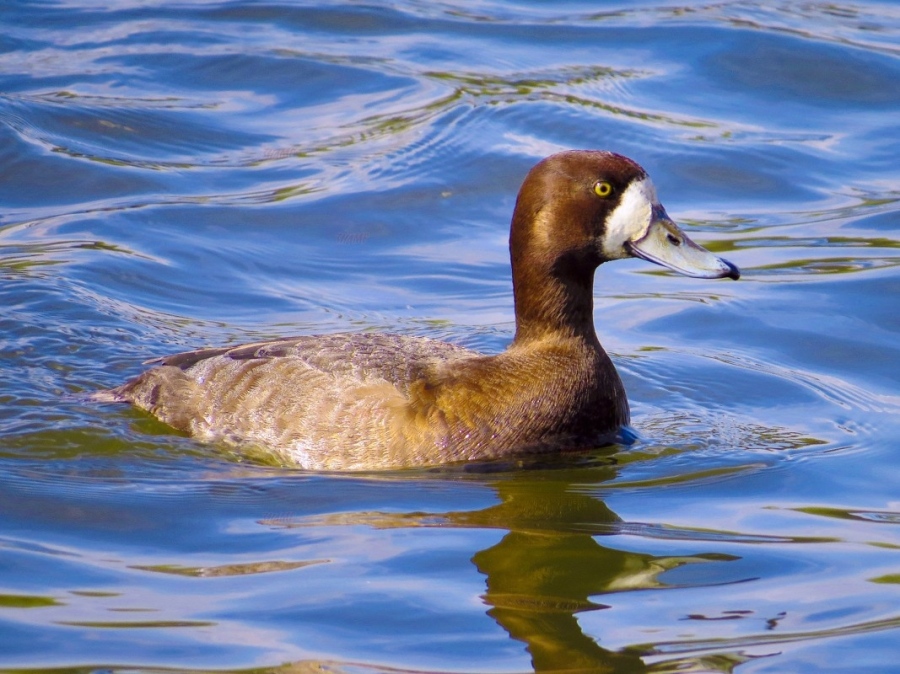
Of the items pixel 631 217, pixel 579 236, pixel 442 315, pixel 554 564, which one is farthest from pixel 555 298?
pixel 442 315

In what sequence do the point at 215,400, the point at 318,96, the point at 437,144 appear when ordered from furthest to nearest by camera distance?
the point at 318,96
the point at 437,144
the point at 215,400

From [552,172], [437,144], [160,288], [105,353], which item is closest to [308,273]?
[160,288]

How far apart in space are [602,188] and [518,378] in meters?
0.98

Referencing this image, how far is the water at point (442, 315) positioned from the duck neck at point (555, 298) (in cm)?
64

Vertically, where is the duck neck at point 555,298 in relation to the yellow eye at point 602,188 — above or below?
below

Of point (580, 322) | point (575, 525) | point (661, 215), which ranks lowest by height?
point (575, 525)

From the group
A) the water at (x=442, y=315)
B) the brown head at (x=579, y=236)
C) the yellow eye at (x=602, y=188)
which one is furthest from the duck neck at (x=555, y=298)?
the water at (x=442, y=315)

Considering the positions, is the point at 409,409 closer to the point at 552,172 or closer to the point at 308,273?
the point at 552,172

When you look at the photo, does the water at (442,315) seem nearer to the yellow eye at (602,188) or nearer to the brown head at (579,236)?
→ the brown head at (579,236)

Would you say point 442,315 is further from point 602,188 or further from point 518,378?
point 602,188

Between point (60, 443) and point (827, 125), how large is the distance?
8.25 meters

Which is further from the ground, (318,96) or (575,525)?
(318,96)

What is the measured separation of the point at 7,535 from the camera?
18.9ft

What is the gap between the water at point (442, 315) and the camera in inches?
201
